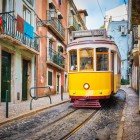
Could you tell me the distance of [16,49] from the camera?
19.0 metres

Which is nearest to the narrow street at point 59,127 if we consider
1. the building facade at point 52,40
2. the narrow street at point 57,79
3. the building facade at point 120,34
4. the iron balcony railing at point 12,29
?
the narrow street at point 57,79

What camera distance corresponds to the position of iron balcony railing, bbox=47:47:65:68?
1096 inches

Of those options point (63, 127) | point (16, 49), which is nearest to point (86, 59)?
point (63, 127)

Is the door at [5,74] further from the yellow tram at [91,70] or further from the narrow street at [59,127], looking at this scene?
the narrow street at [59,127]

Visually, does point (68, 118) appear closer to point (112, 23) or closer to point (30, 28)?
point (30, 28)

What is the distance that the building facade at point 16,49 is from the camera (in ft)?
55.8

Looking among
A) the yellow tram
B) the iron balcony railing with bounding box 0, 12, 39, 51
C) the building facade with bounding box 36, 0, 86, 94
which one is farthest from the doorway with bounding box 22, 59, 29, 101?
the yellow tram

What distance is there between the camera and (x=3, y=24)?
16078 mm

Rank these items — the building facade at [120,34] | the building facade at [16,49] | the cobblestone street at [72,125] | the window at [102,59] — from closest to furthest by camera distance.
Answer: the cobblestone street at [72,125]
the window at [102,59]
the building facade at [16,49]
the building facade at [120,34]

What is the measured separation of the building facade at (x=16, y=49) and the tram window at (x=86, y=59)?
3954mm

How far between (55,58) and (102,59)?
1541cm

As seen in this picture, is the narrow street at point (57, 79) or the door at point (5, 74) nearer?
the narrow street at point (57, 79)

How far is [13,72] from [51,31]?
10.8 meters

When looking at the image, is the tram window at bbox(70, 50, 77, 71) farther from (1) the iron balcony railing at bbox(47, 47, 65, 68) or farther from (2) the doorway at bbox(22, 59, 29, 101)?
(1) the iron balcony railing at bbox(47, 47, 65, 68)
